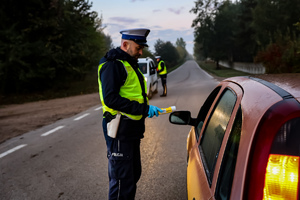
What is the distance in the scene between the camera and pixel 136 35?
2578mm

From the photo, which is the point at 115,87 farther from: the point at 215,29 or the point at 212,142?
the point at 215,29

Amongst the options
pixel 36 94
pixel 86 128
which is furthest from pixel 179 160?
pixel 36 94

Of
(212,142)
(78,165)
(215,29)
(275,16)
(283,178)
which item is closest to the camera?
(283,178)

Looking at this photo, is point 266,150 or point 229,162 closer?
point 266,150

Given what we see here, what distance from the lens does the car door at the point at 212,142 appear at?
5.03ft

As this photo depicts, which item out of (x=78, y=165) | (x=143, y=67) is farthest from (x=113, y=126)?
(x=143, y=67)

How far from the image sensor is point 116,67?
7.91 feet

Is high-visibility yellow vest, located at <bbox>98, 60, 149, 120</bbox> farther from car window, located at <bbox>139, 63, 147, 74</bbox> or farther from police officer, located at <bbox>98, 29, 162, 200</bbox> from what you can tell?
car window, located at <bbox>139, 63, 147, 74</bbox>

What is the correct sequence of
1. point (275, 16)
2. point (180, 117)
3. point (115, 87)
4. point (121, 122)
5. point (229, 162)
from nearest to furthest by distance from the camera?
point (229, 162), point (115, 87), point (121, 122), point (180, 117), point (275, 16)

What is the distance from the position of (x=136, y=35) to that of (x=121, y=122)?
2.69 ft

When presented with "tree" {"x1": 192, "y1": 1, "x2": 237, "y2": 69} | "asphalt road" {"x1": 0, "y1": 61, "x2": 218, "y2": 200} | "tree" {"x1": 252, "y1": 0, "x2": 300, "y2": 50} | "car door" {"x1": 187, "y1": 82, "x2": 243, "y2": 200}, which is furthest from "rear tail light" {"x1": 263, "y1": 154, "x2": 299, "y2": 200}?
"tree" {"x1": 192, "y1": 1, "x2": 237, "y2": 69}

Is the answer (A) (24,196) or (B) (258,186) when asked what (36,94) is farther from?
(B) (258,186)

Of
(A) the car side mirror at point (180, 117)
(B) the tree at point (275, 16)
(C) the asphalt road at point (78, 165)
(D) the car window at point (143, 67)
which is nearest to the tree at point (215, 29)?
(B) the tree at point (275, 16)

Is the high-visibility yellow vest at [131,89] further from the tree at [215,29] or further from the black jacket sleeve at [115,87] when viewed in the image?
the tree at [215,29]
